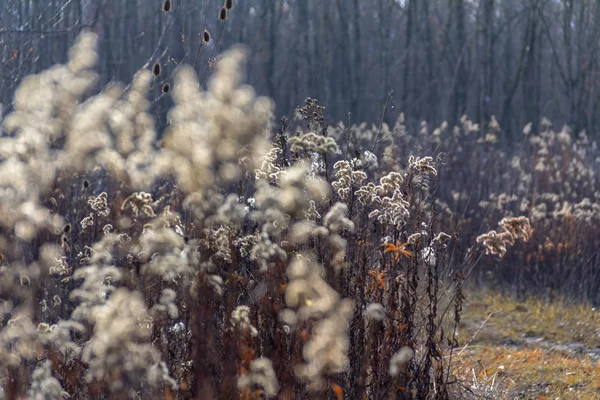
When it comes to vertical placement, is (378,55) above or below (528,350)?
above

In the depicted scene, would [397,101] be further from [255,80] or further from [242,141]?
[242,141]

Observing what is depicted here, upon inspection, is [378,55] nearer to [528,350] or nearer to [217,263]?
[528,350]

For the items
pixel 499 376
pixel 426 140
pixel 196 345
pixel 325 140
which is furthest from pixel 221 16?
pixel 426 140

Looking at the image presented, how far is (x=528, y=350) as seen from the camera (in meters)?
7.29

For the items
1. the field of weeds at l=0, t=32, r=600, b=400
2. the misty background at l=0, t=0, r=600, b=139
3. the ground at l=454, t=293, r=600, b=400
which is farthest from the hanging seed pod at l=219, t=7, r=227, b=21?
the misty background at l=0, t=0, r=600, b=139

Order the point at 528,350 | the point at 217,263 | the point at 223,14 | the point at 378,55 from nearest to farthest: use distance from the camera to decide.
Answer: the point at 217,263
the point at 223,14
the point at 528,350
the point at 378,55

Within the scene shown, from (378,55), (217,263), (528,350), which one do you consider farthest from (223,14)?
(378,55)

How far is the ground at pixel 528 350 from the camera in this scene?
5.50m

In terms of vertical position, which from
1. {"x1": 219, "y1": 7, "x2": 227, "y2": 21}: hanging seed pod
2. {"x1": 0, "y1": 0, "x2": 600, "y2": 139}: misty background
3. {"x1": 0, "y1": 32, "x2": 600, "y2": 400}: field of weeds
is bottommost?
{"x1": 0, "y1": 32, "x2": 600, "y2": 400}: field of weeds

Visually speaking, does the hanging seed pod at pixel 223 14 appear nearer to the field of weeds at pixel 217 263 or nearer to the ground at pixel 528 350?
the field of weeds at pixel 217 263

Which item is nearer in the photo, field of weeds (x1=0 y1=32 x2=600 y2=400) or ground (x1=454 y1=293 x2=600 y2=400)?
field of weeds (x1=0 y1=32 x2=600 y2=400)

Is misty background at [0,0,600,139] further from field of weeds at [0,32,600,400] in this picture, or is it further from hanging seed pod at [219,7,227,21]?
field of weeds at [0,32,600,400]

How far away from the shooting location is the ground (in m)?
5.50

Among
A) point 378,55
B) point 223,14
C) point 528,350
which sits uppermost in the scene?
point 378,55
